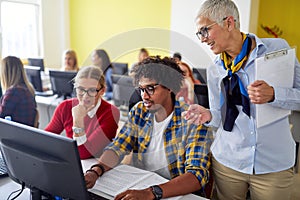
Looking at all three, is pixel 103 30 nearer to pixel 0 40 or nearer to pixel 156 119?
pixel 0 40

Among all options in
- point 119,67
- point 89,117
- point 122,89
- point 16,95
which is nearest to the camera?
point 89,117

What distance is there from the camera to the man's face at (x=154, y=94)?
4.74 feet

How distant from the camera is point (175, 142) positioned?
4.63 feet

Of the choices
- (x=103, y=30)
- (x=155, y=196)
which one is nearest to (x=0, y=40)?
(x=103, y=30)

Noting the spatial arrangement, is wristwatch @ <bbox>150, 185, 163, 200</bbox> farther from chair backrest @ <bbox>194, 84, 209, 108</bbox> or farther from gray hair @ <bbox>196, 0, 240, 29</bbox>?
chair backrest @ <bbox>194, 84, 209, 108</bbox>

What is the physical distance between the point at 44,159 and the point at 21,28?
521 centimetres

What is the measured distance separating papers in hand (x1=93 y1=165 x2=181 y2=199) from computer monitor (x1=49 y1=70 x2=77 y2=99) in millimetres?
1817

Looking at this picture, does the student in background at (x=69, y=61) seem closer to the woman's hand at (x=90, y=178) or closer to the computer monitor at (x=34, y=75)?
the computer monitor at (x=34, y=75)

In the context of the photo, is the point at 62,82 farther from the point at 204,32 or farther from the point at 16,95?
the point at 204,32

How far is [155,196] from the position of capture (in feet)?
3.77

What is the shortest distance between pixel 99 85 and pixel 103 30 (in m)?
4.28

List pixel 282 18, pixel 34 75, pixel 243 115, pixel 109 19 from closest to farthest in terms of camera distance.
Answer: pixel 243 115 → pixel 34 75 → pixel 282 18 → pixel 109 19

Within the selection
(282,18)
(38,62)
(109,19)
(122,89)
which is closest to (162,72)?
(122,89)

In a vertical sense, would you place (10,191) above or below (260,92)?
below
